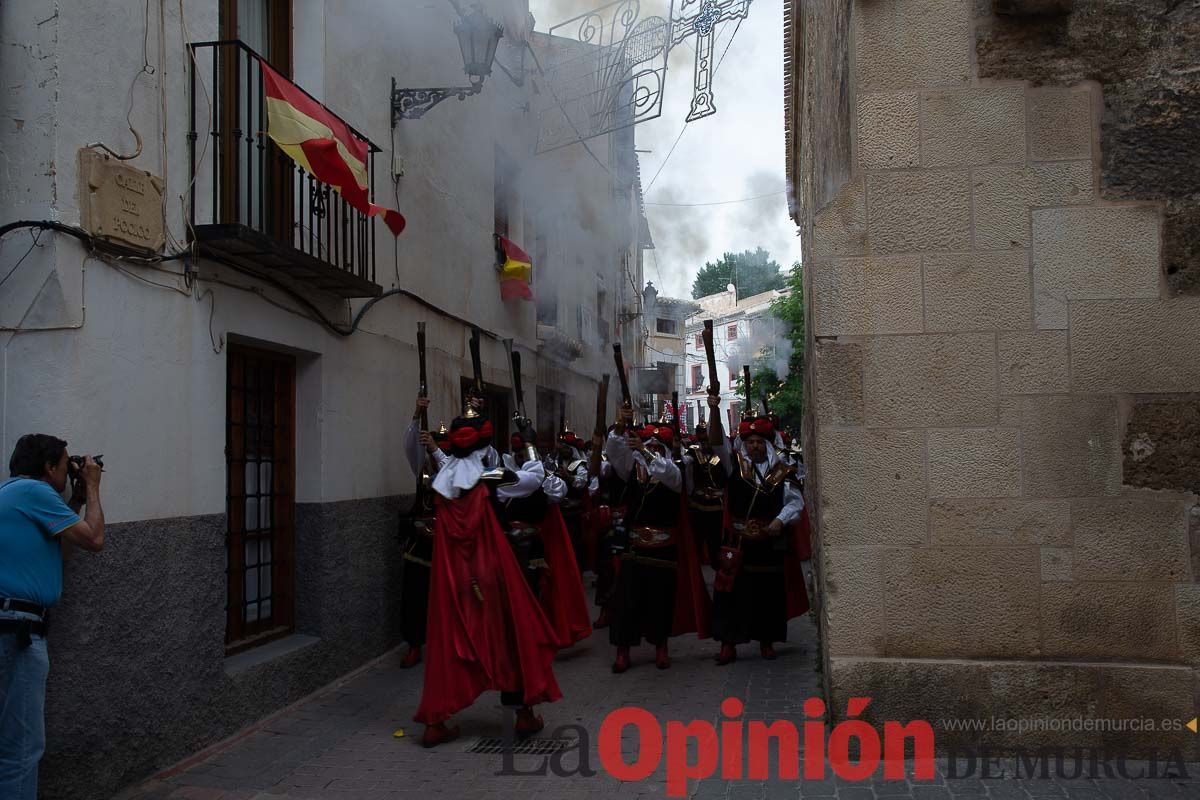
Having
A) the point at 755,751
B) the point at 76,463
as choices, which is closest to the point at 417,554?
the point at 755,751

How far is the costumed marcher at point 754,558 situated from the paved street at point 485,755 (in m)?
0.23

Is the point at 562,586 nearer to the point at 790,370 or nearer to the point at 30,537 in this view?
the point at 30,537

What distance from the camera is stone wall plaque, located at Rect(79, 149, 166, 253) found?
442 centimetres

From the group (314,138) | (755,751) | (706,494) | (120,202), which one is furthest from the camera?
(706,494)

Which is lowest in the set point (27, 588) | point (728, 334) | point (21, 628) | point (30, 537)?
point (21, 628)

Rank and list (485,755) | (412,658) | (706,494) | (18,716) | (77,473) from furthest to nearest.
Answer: (706,494) < (412,658) < (485,755) < (77,473) < (18,716)

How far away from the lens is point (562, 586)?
306 inches

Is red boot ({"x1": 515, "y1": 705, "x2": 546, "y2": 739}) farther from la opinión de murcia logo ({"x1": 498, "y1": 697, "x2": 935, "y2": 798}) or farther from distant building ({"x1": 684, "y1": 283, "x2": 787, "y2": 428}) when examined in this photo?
distant building ({"x1": 684, "y1": 283, "x2": 787, "y2": 428})

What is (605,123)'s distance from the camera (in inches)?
504

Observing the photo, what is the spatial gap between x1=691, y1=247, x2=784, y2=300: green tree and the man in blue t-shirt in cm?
4631

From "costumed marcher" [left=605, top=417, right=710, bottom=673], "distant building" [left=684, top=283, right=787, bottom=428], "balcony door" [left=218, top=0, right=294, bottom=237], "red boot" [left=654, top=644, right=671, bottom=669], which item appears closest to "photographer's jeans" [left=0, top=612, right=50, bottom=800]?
"balcony door" [left=218, top=0, right=294, bottom=237]

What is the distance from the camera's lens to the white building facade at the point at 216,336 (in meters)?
4.30

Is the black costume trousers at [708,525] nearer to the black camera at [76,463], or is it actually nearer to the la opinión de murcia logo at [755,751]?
the la opinión de murcia logo at [755,751]

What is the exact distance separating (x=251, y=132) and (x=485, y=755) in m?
3.82
